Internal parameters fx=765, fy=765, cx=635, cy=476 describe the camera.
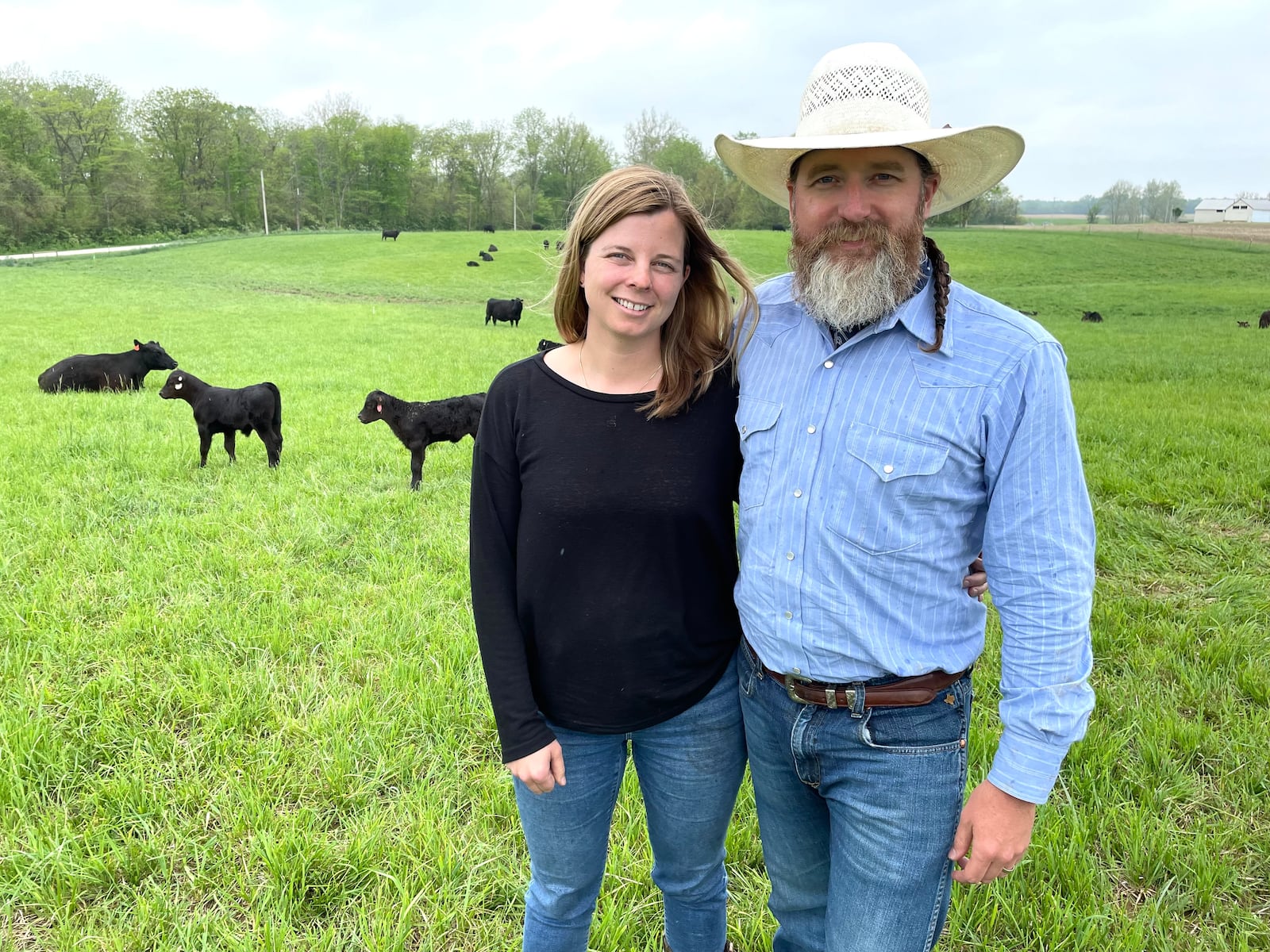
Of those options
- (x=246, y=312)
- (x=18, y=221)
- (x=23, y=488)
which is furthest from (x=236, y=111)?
(x=23, y=488)

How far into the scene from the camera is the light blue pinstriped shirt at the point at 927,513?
68.0 inches

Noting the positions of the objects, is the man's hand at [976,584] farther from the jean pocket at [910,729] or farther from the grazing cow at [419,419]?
the grazing cow at [419,419]

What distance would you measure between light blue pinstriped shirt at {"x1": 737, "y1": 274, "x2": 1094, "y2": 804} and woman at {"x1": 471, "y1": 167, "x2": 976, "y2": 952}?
167 mm

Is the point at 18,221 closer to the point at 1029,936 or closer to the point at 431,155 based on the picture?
the point at 431,155

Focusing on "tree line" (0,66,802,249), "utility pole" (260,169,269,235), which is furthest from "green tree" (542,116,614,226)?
"utility pole" (260,169,269,235)

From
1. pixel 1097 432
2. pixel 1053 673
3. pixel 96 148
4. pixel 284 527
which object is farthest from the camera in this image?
pixel 96 148

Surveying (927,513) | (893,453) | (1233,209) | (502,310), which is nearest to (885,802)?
(927,513)

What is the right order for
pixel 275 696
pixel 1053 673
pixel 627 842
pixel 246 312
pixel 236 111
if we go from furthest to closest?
pixel 236 111 → pixel 246 312 → pixel 275 696 → pixel 627 842 → pixel 1053 673

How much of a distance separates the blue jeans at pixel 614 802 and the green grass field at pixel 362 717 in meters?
0.55

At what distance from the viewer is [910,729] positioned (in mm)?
1872

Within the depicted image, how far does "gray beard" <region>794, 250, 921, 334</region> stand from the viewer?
1.95 metres

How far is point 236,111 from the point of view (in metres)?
Answer: 77.2

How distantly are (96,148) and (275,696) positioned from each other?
81.5 metres

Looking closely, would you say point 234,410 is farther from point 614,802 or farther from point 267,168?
point 267,168
